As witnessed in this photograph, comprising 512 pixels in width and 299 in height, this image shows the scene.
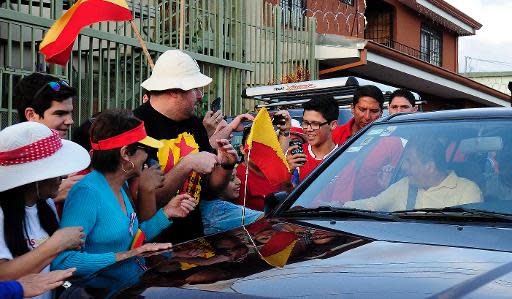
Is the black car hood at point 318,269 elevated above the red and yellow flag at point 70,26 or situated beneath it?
situated beneath

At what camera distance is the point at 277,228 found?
329 centimetres

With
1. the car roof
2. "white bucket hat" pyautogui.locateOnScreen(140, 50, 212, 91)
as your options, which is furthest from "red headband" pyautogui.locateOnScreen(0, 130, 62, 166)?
the car roof

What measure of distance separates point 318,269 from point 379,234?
56 centimetres

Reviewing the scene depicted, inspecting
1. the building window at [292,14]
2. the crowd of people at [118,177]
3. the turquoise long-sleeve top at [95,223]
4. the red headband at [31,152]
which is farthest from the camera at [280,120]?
the building window at [292,14]

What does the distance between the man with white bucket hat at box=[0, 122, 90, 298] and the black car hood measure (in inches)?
13.4

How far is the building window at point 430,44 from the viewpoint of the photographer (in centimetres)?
2392

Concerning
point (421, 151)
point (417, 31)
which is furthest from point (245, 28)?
point (417, 31)

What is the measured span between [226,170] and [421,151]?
144 cm

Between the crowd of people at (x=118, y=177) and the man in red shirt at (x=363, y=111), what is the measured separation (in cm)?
70

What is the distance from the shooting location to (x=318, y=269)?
2496 millimetres

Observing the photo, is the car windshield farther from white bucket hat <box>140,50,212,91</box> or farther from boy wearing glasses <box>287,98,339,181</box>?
boy wearing glasses <box>287,98,339,181</box>

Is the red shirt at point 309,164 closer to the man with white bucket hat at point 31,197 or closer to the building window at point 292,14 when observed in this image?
the man with white bucket hat at point 31,197

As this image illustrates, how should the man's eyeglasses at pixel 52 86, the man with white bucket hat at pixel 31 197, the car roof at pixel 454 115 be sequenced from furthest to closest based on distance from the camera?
the man's eyeglasses at pixel 52 86
the car roof at pixel 454 115
the man with white bucket hat at pixel 31 197

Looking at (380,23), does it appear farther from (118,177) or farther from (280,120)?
(118,177)
